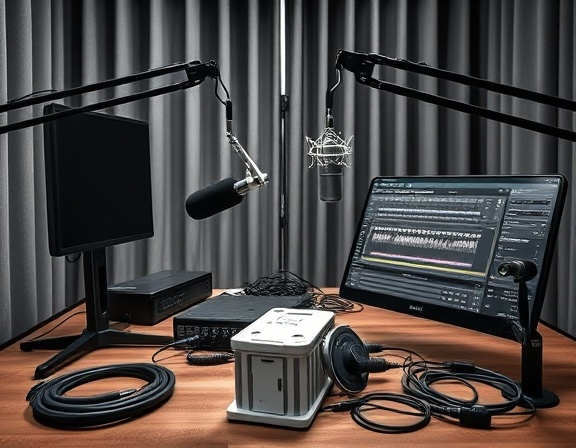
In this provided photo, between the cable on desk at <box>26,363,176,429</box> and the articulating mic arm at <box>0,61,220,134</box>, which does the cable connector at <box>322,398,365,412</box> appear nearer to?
the cable on desk at <box>26,363,176,429</box>

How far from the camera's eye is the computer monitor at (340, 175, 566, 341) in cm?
94

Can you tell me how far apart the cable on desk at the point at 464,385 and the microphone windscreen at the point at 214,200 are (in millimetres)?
458

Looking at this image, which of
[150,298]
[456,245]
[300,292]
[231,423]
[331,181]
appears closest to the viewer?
[231,423]

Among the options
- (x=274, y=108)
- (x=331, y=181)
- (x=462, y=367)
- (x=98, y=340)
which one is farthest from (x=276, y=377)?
(x=274, y=108)

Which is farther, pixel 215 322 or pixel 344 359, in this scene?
pixel 215 322

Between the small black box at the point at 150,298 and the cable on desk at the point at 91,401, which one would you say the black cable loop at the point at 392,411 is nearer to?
the cable on desk at the point at 91,401

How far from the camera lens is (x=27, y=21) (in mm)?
1480

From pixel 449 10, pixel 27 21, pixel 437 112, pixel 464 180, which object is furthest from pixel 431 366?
pixel 449 10

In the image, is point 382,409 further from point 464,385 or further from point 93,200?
point 93,200

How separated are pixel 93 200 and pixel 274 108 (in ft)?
3.54

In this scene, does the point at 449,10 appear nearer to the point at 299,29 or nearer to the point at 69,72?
the point at 299,29

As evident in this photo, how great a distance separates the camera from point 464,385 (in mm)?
877

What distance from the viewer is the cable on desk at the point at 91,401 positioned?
0.73m

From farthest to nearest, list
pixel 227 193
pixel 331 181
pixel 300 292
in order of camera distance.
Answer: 1. pixel 300 292
2. pixel 331 181
3. pixel 227 193
